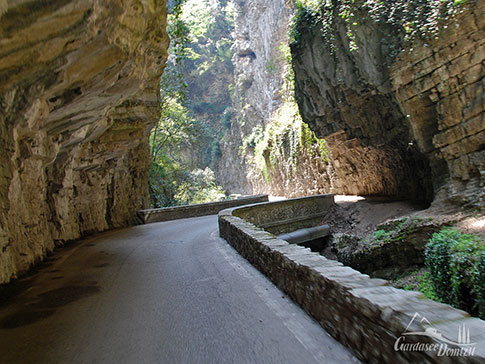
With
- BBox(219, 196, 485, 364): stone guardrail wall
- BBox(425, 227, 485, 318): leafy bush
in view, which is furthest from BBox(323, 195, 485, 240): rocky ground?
BBox(219, 196, 485, 364): stone guardrail wall

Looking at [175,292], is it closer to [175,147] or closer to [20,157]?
[20,157]

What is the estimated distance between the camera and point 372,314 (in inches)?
89.0

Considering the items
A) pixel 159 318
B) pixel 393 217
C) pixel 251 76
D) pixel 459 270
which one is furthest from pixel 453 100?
pixel 251 76

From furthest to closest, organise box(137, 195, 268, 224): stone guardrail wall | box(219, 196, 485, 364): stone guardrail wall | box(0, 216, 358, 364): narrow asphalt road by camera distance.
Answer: box(137, 195, 268, 224): stone guardrail wall < box(0, 216, 358, 364): narrow asphalt road < box(219, 196, 485, 364): stone guardrail wall

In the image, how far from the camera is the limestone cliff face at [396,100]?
9633 millimetres

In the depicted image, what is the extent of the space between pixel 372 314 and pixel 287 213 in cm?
1137

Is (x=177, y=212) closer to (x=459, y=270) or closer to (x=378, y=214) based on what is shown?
(x=378, y=214)

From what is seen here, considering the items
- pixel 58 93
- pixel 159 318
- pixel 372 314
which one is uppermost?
pixel 58 93

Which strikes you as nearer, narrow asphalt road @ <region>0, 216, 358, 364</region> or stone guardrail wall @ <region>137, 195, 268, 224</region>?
narrow asphalt road @ <region>0, 216, 358, 364</region>

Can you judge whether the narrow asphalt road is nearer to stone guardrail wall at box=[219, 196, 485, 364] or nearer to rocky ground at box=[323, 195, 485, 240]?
stone guardrail wall at box=[219, 196, 485, 364]

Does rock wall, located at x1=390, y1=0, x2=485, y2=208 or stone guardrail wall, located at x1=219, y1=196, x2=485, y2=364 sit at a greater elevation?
rock wall, located at x1=390, y1=0, x2=485, y2=208

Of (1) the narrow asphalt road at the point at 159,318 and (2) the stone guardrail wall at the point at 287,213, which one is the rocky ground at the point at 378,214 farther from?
(1) the narrow asphalt road at the point at 159,318

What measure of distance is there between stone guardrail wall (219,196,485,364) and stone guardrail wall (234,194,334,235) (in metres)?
6.98

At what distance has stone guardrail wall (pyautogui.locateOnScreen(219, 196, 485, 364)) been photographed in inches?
70.6
